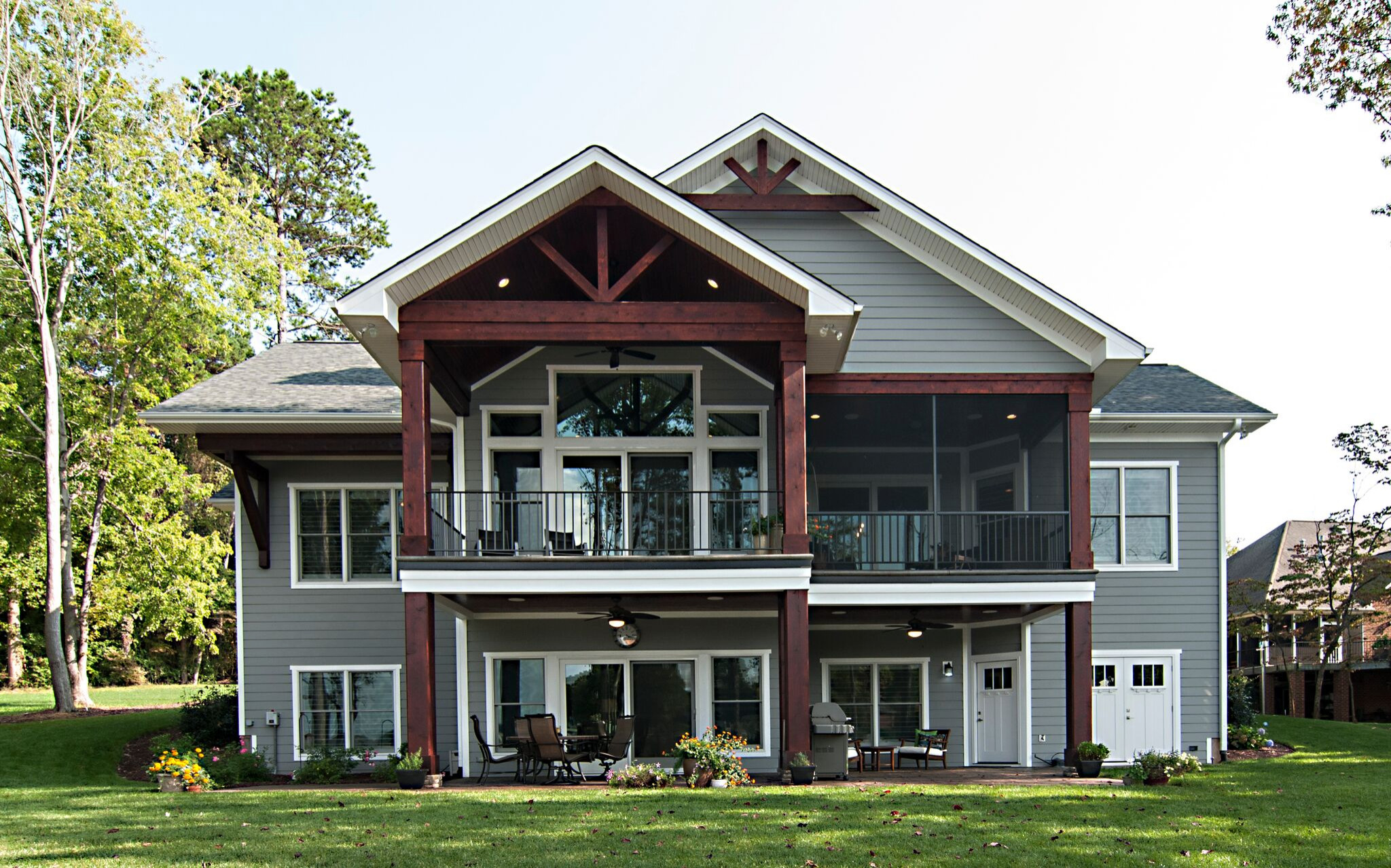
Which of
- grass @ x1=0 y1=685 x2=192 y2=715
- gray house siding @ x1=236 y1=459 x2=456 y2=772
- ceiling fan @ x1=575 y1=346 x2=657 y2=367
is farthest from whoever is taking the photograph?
grass @ x1=0 y1=685 x2=192 y2=715

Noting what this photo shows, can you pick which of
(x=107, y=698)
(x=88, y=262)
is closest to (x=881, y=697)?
(x=88, y=262)

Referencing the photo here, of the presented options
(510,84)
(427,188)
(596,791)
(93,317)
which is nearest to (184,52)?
(427,188)

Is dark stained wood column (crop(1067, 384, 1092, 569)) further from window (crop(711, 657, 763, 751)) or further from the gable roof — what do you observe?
window (crop(711, 657, 763, 751))

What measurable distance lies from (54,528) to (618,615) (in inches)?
577

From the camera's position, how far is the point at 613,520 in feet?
52.2

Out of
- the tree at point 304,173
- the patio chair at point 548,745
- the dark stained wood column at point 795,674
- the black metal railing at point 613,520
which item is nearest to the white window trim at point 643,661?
the black metal railing at point 613,520

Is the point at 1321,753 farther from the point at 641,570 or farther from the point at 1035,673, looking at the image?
the point at 641,570

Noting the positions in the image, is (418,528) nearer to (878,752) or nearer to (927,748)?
(878,752)

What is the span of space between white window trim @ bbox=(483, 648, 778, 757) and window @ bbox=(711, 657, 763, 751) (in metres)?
0.05

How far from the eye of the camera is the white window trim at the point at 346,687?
16.5 meters

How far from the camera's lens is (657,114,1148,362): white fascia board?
14328mm

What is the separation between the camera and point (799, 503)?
13344mm

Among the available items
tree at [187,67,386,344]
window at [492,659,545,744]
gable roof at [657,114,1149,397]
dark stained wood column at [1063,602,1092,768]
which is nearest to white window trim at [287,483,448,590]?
window at [492,659,545,744]

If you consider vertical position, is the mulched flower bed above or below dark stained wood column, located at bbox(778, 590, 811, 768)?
below
